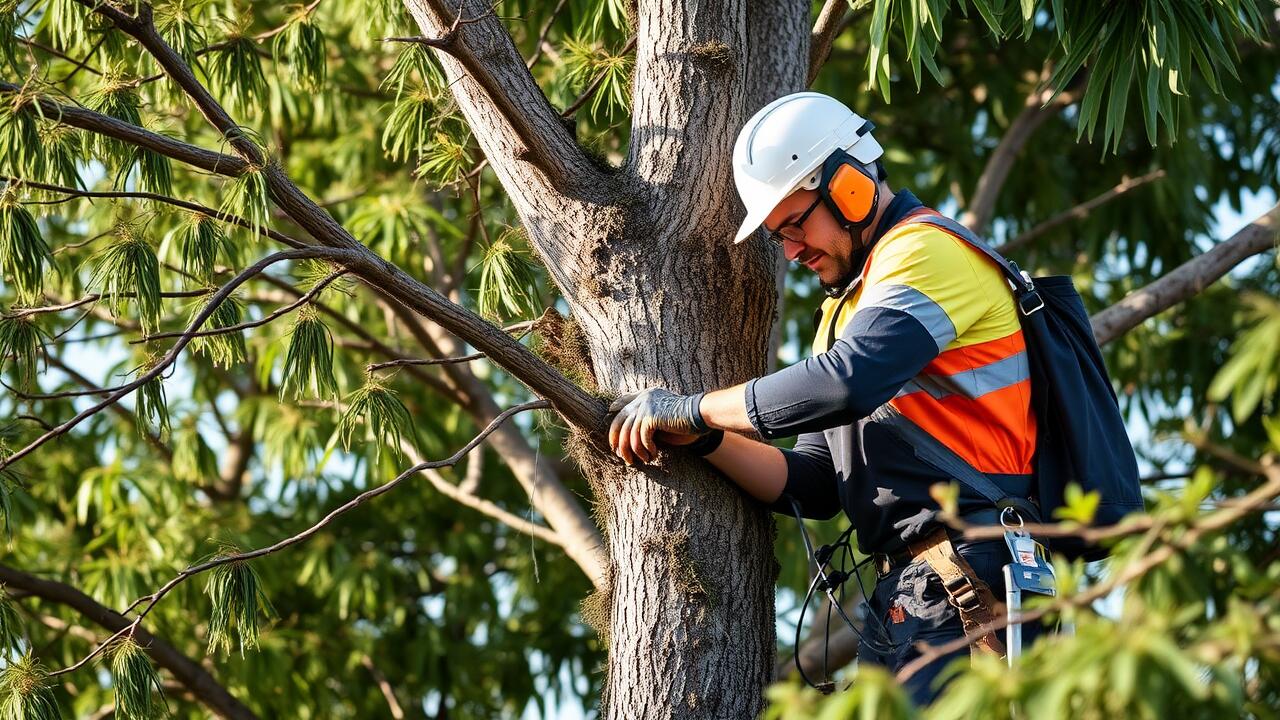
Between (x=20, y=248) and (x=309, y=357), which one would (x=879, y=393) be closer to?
(x=309, y=357)

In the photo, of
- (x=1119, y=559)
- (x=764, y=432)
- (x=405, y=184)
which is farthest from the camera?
(x=405, y=184)

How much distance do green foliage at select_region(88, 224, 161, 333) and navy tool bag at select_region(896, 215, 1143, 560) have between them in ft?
4.89

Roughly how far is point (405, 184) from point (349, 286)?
3.14 metres

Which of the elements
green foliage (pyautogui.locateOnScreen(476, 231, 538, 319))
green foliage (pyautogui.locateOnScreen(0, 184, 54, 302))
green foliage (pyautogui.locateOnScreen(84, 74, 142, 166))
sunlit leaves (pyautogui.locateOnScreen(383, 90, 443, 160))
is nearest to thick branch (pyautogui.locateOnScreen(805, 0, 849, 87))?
green foliage (pyautogui.locateOnScreen(476, 231, 538, 319))

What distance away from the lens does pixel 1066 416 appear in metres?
2.77

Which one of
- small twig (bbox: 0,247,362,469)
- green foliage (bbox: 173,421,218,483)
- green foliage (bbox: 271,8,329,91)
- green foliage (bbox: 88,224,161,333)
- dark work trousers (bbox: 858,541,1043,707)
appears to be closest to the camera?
small twig (bbox: 0,247,362,469)

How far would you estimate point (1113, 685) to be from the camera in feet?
4.95

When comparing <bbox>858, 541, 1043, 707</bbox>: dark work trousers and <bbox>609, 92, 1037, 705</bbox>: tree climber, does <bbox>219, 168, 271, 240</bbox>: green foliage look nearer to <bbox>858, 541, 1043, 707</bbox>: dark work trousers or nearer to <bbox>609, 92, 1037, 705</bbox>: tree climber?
<bbox>609, 92, 1037, 705</bbox>: tree climber

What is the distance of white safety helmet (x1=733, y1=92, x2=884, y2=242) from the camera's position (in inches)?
114

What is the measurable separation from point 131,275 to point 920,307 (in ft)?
5.16

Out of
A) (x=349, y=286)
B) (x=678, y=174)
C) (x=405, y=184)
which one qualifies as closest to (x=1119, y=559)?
(x=678, y=174)

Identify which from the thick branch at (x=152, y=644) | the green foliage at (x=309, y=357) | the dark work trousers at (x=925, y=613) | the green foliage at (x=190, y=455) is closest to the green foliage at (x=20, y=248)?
the green foliage at (x=309, y=357)

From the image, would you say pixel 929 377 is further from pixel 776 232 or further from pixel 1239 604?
pixel 1239 604

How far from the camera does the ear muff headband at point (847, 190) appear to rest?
9.53ft
